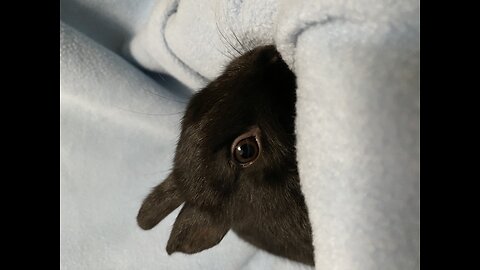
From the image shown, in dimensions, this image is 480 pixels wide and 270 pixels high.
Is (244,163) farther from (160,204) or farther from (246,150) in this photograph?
(160,204)

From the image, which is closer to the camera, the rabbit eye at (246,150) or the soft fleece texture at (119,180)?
the rabbit eye at (246,150)

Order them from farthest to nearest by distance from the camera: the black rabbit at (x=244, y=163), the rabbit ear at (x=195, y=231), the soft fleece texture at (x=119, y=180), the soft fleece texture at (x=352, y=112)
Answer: the soft fleece texture at (x=119, y=180) → the rabbit ear at (x=195, y=231) → the black rabbit at (x=244, y=163) → the soft fleece texture at (x=352, y=112)

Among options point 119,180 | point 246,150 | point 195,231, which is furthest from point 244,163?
point 119,180

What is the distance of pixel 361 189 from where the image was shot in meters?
0.50

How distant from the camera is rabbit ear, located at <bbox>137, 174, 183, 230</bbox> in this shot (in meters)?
0.97

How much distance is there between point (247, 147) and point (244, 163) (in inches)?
1.5

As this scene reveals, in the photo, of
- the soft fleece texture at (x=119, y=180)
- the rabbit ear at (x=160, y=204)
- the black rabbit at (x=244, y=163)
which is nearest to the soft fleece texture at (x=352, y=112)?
the black rabbit at (x=244, y=163)

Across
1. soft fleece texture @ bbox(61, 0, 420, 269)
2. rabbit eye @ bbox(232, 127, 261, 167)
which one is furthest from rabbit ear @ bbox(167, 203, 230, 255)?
soft fleece texture @ bbox(61, 0, 420, 269)

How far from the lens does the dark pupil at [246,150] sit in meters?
0.74

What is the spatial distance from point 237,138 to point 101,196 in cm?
79

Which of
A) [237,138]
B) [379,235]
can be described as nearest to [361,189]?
[379,235]

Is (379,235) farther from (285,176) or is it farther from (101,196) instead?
(101,196)

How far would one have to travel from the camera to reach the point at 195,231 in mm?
935

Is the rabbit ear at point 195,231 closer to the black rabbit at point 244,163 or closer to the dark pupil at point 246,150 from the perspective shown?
the black rabbit at point 244,163
